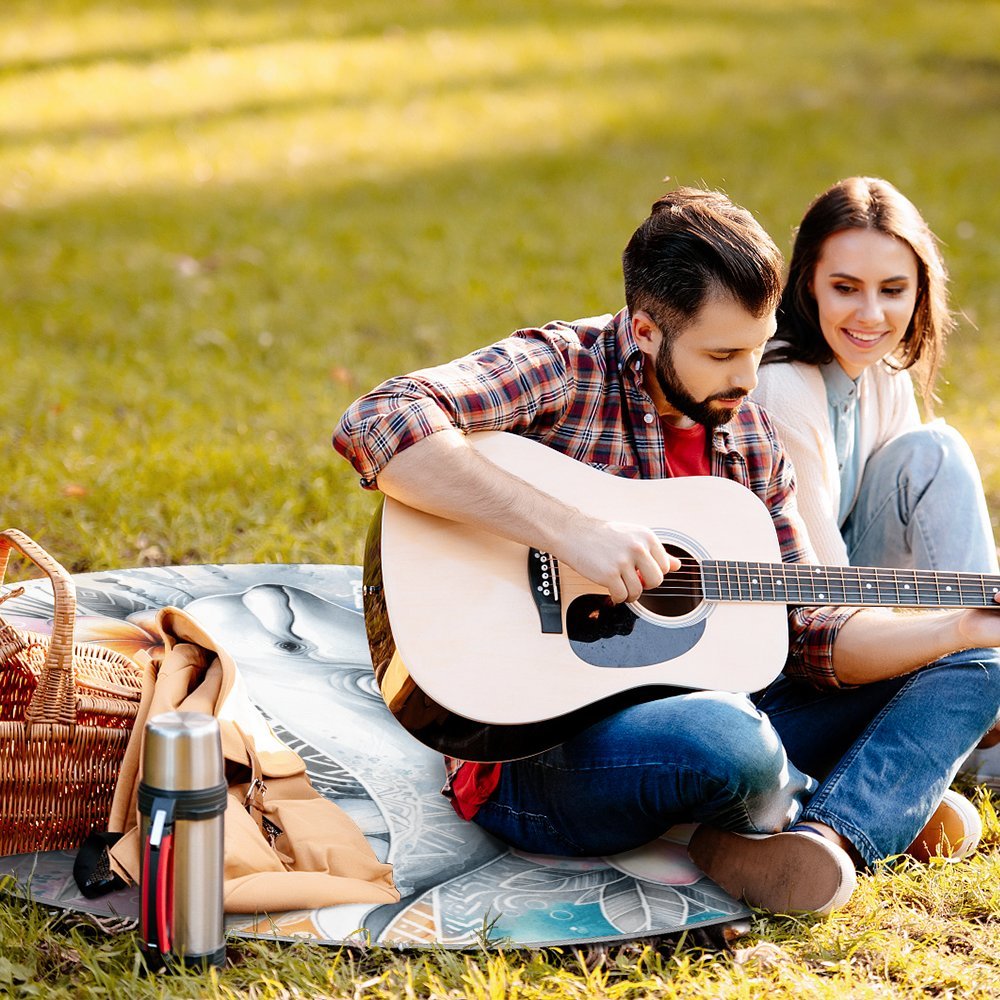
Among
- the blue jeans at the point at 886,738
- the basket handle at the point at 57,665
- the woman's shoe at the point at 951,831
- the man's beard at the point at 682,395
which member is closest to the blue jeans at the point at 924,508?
the blue jeans at the point at 886,738

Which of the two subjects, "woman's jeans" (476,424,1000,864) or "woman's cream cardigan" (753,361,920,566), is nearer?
"woman's jeans" (476,424,1000,864)

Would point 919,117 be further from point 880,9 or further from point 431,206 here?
point 431,206

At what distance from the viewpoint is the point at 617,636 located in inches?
104

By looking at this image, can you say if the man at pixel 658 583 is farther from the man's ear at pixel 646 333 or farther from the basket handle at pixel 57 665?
the basket handle at pixel 57 665

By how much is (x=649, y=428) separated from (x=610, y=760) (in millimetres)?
729

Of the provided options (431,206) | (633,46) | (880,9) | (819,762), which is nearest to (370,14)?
(633,46)

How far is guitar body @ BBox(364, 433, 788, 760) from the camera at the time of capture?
8.27 feet

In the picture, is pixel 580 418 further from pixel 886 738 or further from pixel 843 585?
pixel 886 738

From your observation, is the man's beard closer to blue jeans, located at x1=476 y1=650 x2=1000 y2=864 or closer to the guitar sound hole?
the guitar sound hole

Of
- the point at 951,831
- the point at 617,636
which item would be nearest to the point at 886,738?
the point at 951,831

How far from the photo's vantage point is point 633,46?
11.2 metres

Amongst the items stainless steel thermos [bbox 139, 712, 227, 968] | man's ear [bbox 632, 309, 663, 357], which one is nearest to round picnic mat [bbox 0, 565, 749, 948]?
stainless steel thermos [bbox 139, 712, 227, 968]

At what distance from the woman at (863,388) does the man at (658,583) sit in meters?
0.36

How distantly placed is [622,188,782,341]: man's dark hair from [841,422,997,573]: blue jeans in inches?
35.8
